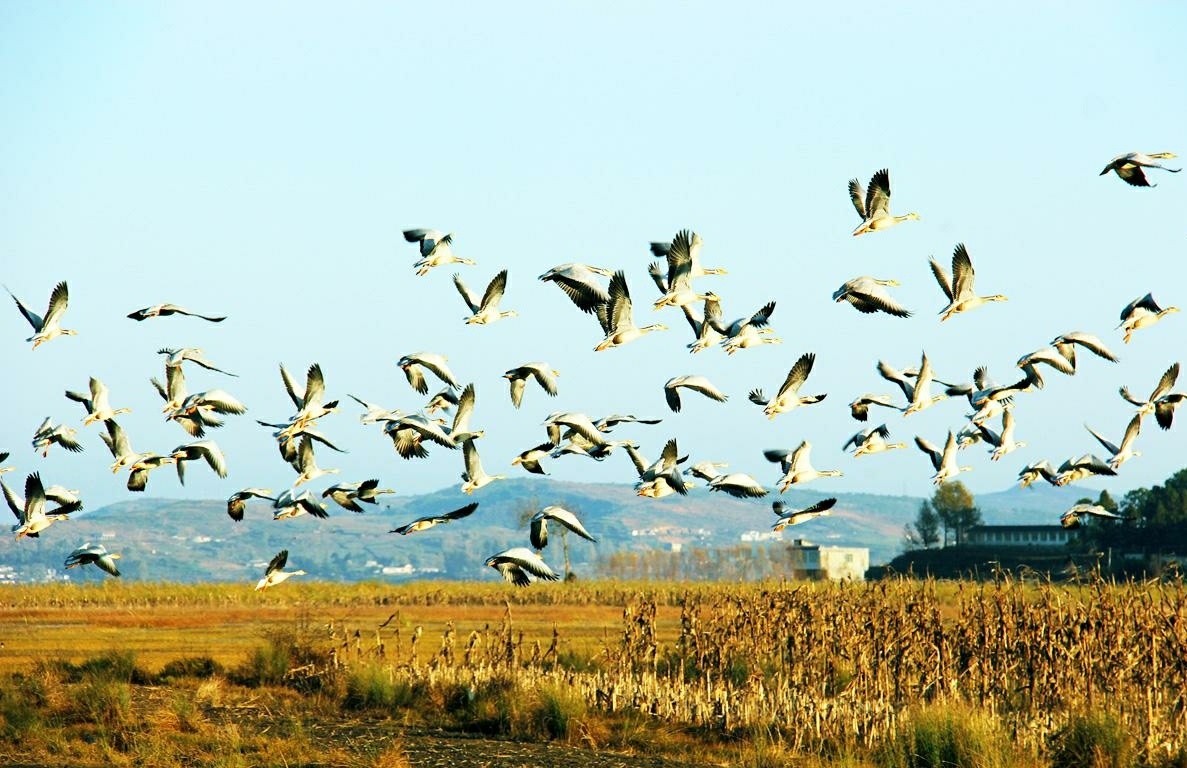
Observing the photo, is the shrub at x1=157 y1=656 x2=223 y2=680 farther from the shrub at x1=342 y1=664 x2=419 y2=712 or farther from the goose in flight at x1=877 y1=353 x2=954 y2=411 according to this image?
the goose in flight at x1=877 y1=353 x2=954 y2=411

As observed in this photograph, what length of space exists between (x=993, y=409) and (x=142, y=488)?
14239mm

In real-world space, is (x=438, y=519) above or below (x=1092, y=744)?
above

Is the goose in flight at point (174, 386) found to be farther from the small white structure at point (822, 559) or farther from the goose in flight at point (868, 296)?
the small white structure at point (822, 559)

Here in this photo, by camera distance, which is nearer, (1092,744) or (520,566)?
(1092,744)

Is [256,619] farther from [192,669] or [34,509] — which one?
[34,509]

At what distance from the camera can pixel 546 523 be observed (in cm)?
2159

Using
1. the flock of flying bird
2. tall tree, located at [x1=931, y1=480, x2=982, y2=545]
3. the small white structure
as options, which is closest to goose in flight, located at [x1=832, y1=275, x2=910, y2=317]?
the flock of flying bird

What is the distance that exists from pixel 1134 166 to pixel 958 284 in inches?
115

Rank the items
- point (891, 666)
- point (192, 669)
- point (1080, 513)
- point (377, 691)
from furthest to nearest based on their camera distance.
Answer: point (192, 669)
point (377, 691)
point (891, 666)
point (1080, 513)

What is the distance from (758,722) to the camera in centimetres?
2311

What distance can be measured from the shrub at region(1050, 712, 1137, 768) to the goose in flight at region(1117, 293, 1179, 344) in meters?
6.28

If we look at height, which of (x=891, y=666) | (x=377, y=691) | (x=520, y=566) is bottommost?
(x=377, y=691)

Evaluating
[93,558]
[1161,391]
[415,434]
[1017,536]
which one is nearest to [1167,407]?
[1161,391]

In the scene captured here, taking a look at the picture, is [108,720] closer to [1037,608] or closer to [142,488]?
[142,488]
